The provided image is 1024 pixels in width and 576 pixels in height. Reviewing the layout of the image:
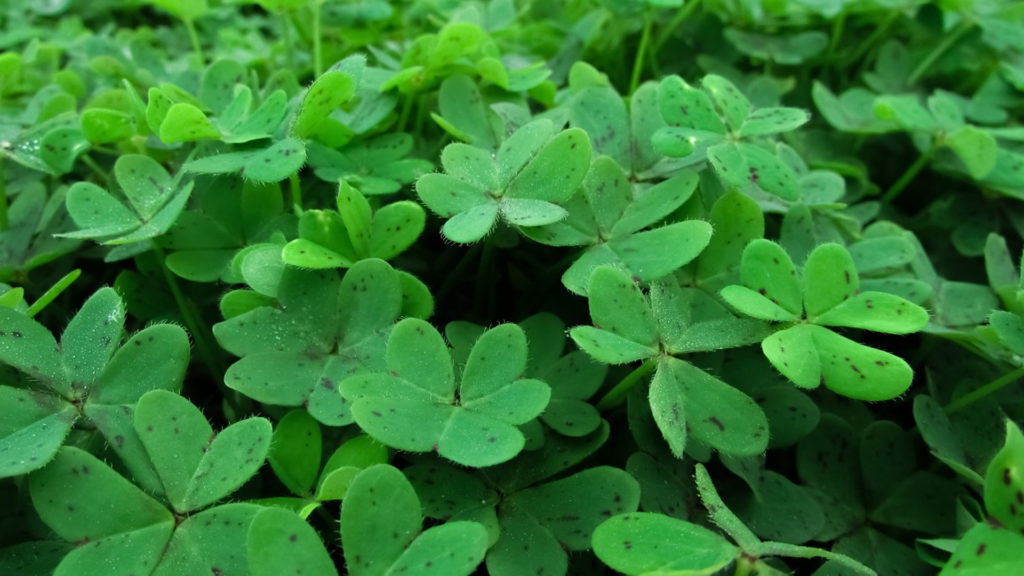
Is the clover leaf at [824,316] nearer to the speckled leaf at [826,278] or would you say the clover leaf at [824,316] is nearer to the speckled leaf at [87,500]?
the speckled leaf at [826,278]

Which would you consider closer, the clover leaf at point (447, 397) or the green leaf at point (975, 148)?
the clover leaf at point (447, 397)

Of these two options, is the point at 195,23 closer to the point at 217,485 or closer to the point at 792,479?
the point at 217,485

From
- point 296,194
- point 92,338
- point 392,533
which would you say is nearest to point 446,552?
point 392,533

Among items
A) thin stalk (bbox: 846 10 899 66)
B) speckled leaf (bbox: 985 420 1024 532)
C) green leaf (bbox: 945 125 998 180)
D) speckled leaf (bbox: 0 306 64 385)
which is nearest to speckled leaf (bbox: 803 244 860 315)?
A: speckled leaf (bbox: 985 420 1024 532)

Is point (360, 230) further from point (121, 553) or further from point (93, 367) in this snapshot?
point (121, 553)

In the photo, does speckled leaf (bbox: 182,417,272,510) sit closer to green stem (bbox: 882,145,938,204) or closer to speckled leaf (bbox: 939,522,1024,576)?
speckled leaf (bbox: 939,522,1024,576)

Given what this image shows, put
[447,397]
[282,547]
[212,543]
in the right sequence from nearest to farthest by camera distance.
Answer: [282,547] → [212,543] → [447,397]

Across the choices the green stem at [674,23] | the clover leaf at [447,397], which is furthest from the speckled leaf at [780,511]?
the green stem at [674,23]
